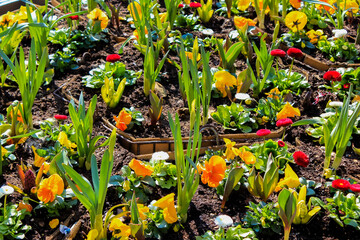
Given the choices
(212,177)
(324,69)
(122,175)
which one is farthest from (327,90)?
(122,175)

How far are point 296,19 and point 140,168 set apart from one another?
6.15ft

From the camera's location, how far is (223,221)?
206 cm

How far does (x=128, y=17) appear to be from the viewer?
12.7ft

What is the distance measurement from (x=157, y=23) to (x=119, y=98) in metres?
0.83

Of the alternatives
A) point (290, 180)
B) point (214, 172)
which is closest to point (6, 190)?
point (214, 172)

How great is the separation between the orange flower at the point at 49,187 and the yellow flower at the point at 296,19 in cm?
215

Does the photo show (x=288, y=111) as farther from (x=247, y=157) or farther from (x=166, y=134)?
(x=166, y=134)

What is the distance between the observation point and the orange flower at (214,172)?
2164 mm

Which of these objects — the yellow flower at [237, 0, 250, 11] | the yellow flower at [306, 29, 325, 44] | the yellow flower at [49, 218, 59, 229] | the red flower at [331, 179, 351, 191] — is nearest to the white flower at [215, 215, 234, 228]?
the red flower at [331, 179, 351, 191]

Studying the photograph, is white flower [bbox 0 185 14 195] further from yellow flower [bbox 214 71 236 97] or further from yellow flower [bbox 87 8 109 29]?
yellow flower [bbox 87 8 109 29]

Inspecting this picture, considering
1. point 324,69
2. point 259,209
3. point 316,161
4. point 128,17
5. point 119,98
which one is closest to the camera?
point 259,209

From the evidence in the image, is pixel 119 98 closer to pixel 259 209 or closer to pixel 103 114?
pixel 103 114

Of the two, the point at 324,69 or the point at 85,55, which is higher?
the point at 85,55

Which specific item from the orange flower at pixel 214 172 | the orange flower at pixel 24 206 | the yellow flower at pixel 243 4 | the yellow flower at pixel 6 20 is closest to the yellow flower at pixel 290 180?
the orange flower at pixel 214 172
